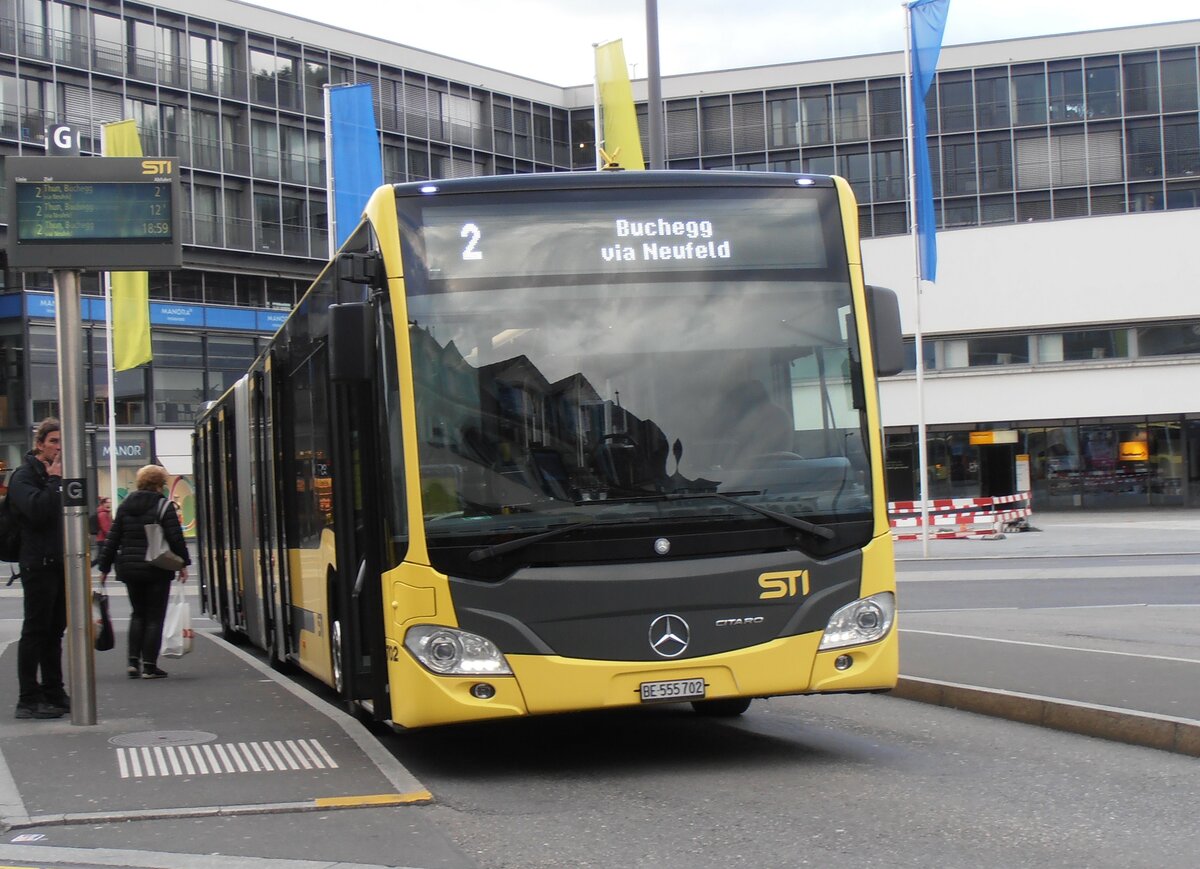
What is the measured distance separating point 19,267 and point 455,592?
3.89 metres

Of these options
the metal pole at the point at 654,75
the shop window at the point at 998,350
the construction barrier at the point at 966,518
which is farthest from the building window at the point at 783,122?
the metal pole at the point at 654,75

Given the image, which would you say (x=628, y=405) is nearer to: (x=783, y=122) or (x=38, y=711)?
(x=38, y=711)

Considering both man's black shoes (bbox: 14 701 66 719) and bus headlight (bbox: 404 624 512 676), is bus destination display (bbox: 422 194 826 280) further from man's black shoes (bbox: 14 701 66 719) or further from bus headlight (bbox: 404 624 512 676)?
man's black shoes (bbox: 14 701 66 719)

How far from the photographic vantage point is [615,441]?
768 cm

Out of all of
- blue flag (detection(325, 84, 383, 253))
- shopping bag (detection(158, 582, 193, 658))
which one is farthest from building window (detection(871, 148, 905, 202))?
shopping bag (detection(158, 582, 193, 658))

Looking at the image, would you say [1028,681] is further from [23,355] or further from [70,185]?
[23,355]

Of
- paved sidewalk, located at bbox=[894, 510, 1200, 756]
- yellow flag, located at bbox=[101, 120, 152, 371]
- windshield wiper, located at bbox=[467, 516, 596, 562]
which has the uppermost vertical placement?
yellow flag, located at bbox=[101, 120, 152, 371]

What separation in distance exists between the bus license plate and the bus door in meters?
1.42

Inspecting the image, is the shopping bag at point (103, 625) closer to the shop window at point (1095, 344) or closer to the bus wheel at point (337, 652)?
the bus wheel at point (337, 652)

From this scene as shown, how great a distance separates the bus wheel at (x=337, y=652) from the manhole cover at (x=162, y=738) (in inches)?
31.3

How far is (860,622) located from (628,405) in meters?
1.68

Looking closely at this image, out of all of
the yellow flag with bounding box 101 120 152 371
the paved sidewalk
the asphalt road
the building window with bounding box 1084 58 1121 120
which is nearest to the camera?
the asphalt road

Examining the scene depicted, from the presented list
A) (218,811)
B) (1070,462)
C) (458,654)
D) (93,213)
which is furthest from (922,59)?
(218,811)

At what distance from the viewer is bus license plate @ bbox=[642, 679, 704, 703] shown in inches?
299
